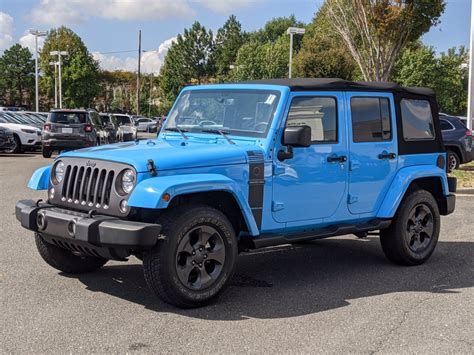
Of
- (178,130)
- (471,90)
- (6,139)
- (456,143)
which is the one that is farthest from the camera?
(6,139)

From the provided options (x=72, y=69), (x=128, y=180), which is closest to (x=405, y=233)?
(x=128, y=180)

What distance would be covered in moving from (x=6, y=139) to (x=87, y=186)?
18.0 metres

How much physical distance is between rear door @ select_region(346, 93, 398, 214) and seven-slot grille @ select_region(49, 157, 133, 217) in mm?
2423

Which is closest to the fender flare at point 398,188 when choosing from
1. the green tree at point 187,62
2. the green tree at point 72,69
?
the green tree at point 72,69

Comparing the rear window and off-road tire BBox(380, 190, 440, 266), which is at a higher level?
the rear window

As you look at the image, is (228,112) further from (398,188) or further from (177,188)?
(398,188)

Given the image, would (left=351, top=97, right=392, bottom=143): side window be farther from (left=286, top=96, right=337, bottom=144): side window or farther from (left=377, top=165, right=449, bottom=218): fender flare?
(left=377, top=165, right=449, bottom=218): fender flare

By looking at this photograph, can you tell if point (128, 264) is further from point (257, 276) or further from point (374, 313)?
point (374, 313)

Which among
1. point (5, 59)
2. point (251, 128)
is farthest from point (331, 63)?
point (5, 59)

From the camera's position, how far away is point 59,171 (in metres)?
5.23

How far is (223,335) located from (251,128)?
1.97m

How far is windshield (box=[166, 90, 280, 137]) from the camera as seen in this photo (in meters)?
5.37

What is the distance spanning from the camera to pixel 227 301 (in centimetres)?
504

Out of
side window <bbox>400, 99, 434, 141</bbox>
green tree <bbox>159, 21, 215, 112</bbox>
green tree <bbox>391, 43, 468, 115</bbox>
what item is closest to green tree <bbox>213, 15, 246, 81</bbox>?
green tree <bbox>159, 21, 215, 112</bbox>
